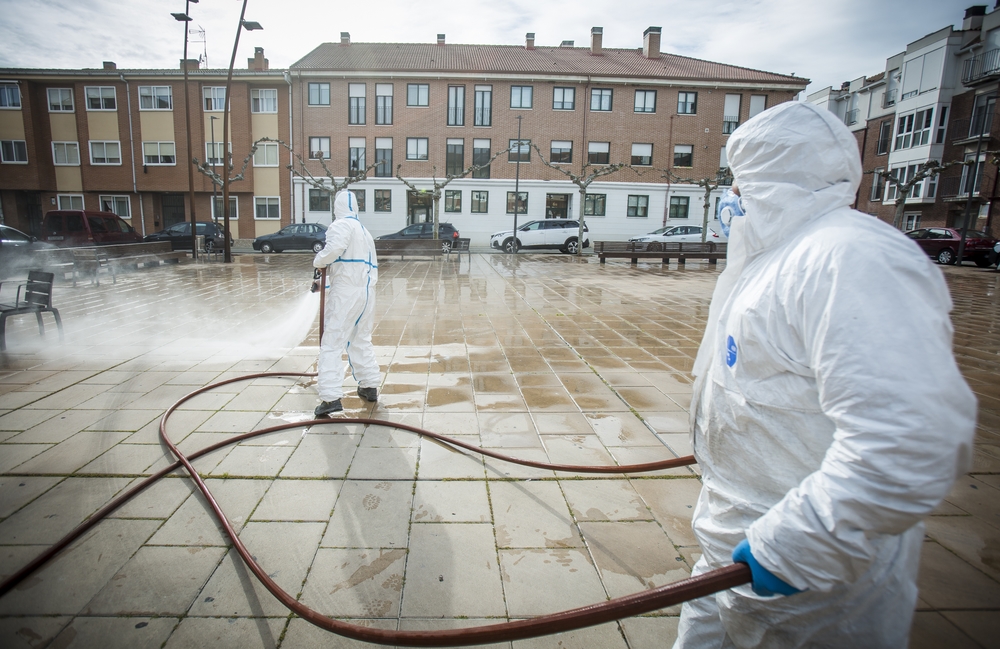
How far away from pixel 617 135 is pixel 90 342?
1286 inches

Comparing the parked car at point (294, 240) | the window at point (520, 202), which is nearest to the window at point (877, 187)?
the window at point (520, 202)

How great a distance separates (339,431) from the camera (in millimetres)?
4086

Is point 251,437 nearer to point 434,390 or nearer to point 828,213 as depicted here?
point 434,390

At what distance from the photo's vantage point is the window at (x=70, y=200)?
32312mm

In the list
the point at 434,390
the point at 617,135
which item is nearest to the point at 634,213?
the point at 617,135

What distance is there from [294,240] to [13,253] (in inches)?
471

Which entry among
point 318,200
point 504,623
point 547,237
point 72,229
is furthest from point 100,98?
point 504,623

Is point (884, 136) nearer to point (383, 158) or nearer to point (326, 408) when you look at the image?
point (383, 158)

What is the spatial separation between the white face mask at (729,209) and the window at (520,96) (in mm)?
34473

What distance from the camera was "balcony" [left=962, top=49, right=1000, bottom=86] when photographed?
27719mm

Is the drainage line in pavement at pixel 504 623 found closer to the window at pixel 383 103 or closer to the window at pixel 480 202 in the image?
the window at pixel 480 202

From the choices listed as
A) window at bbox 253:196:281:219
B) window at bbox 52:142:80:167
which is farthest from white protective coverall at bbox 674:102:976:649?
window at bbox 52:142:80:167

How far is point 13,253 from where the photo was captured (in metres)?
14.0

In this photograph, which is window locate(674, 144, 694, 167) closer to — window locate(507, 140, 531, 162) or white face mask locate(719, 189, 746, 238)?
window locate(507, 140, 531, 162)
